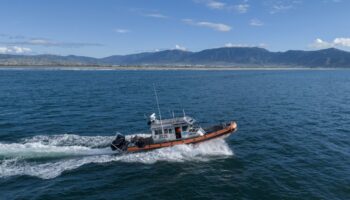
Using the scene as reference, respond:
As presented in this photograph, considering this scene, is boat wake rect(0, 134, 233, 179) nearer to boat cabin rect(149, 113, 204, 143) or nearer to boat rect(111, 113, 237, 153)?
boat rect(111, 113, 237, 153)

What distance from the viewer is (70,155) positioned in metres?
29.1

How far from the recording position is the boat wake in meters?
26.4

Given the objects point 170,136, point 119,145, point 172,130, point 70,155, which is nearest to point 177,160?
point 170,136

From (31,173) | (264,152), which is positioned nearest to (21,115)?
(31,173)

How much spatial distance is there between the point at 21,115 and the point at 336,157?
44125 mm

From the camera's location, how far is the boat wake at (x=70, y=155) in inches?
1039

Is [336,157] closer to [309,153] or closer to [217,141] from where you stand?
[309,153]

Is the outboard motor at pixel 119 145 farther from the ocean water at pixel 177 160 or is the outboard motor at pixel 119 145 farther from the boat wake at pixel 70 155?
the ocean water at pixel 177 160

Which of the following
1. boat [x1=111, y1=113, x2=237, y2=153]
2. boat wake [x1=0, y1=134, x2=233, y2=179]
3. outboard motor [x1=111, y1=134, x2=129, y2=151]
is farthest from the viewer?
boat [x1=111, y1=113, x2=237, y2=153]

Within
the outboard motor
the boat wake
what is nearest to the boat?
the outboard motor

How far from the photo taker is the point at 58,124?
136 feet

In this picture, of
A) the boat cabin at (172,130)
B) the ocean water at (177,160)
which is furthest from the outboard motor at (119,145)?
the boat cabin at (172,130)

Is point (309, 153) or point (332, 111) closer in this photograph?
point (309, 153)

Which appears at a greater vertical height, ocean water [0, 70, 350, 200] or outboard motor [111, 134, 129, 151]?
outboard motor [111, 134, 129, 151]
